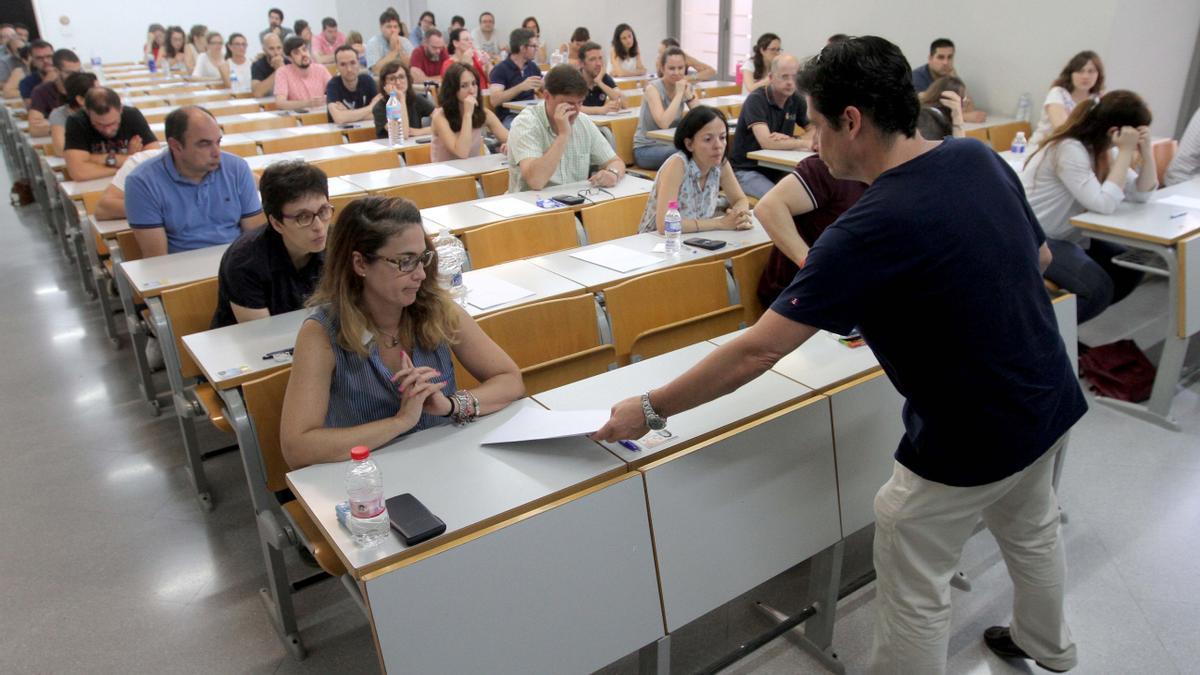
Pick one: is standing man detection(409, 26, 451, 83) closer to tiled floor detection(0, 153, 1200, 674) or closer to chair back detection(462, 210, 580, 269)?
chair back detection(462, 210, 580, 269)

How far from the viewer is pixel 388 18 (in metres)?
10.9

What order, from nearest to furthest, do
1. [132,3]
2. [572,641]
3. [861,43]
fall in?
[861,43], [572,641], [132,3]

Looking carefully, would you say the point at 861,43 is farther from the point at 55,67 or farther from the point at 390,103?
the point at 55,67

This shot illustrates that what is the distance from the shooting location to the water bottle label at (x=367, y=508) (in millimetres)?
1553

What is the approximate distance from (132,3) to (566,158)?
1414cm

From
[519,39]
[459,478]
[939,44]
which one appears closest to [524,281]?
[459,478]

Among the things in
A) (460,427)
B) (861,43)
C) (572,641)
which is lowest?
(572,641)

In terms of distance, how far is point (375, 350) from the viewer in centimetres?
207

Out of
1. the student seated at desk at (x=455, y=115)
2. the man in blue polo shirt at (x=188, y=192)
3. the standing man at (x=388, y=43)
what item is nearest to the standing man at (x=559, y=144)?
the student seated at desk at (x=455, y=115)

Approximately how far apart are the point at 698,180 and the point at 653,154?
8.30 ft

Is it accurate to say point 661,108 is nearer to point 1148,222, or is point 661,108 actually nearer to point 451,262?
point 1148,222

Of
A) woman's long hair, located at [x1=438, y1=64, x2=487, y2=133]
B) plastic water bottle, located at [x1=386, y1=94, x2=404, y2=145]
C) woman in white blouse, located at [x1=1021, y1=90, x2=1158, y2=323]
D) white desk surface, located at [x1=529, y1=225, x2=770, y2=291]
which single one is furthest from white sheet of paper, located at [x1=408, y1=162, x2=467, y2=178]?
woman in white blouse, located at [x1=1021, y1=90, x2=1158, y2=323]

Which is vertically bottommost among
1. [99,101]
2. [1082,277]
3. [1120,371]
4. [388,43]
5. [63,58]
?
[1120,371]

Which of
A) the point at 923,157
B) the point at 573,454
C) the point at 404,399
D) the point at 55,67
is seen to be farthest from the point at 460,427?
the point at 55,67
